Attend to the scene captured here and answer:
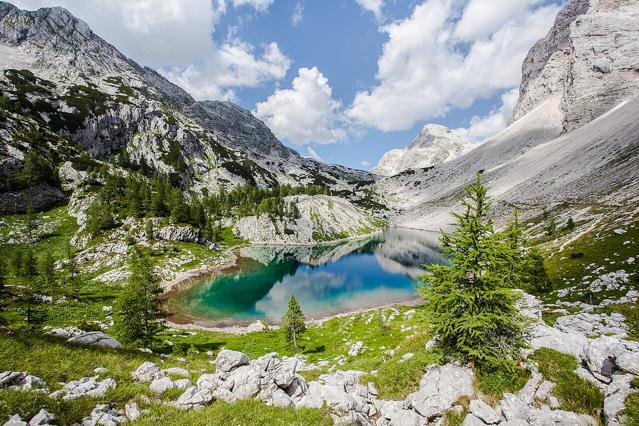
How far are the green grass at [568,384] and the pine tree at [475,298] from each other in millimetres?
1305

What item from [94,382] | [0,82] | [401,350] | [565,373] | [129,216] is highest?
[0,82]

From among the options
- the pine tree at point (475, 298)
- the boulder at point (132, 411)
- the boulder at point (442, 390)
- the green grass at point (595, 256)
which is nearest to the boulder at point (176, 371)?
the boulder at point (132, 411)

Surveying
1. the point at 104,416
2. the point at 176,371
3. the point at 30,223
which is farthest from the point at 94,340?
the point at 30,223

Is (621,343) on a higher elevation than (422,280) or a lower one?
lower

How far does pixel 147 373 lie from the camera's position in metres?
15.4

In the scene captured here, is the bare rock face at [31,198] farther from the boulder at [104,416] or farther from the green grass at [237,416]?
the green grass at [237,416]

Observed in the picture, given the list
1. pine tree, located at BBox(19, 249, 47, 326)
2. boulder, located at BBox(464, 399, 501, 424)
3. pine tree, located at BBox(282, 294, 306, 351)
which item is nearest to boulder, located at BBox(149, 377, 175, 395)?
boulder, located at BBox(464, 399, 501, 424)

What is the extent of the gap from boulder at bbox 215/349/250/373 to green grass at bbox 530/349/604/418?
Result: 15903 millimetres

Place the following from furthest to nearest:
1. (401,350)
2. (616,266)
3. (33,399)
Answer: (616,266) < (401,350) < (33,399)

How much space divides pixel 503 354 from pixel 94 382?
64.0 ft

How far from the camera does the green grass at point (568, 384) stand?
12203mm

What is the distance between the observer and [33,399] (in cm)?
1121

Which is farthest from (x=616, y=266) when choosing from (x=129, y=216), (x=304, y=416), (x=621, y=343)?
(x=129, y=216)

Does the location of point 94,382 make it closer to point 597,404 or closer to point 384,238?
point 597,404
